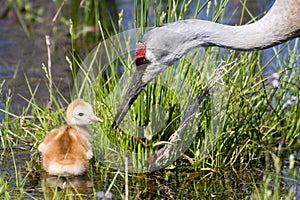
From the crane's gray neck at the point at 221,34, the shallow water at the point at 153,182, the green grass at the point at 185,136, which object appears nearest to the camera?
the crane's gray neck at the point at 221,34

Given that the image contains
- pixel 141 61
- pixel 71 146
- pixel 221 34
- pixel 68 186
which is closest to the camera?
pixel 221 34

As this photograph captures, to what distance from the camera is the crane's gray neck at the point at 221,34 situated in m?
4.95

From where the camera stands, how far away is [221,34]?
4.95 metres

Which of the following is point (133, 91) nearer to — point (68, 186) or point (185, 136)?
point (185, 136)

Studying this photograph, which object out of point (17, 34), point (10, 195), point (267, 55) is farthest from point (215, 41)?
point (17, 34)

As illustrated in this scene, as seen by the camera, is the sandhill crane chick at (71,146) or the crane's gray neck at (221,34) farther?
the sandhill crane chick at (71,146)

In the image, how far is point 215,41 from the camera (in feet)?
16.3

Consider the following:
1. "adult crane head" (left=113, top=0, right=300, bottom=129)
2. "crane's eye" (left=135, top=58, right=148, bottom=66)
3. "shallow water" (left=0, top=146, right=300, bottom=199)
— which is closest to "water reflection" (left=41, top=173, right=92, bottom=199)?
"shallow water" (left=0, top=146, right=300, bottom=199)

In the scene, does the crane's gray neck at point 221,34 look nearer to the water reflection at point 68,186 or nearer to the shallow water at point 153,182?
the shallow water at point 153,182

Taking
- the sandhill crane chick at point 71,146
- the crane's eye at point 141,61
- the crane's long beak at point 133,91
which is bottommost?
the sandhill crane chick at point 71,146

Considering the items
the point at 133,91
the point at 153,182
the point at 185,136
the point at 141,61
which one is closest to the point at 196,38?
the point at 141,61

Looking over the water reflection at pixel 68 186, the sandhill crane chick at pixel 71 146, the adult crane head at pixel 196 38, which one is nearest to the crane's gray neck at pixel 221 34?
the adult crane head at pixel 196 38

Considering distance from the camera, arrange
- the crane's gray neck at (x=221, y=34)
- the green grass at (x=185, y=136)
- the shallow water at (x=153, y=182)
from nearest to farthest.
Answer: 1. the crane's gray neck at (x=221, y=34)
2. the shallow water at (x=153, y=182)
3. the green grass at (x=185, y=136)

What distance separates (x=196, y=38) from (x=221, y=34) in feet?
0.48
